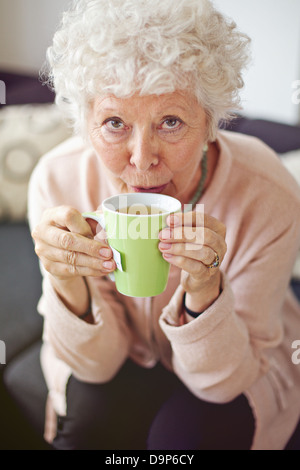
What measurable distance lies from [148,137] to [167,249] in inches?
8.5

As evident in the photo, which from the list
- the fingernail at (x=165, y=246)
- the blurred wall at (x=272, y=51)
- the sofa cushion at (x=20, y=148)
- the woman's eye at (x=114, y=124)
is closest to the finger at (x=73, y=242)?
the fingernail at (x=165, y=246)

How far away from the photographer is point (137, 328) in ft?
4.04

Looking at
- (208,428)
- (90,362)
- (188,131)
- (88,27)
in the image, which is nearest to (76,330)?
(90,362)

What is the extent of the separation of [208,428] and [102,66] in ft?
2.77

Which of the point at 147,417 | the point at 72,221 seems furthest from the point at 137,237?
the point at 147,417

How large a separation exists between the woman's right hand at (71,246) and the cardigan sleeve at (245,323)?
10.0 inches

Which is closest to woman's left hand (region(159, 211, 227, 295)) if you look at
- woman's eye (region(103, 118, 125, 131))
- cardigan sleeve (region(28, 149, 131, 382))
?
woman's eye (region(103, 118, 125, 131))

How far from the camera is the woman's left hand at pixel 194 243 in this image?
0.68m

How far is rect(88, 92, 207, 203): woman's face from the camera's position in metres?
0.76

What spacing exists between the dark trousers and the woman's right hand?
0.49m

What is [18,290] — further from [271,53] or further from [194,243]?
[271,53]

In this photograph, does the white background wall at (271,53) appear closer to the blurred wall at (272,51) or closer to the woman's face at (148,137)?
the blurred wall at (272,51)

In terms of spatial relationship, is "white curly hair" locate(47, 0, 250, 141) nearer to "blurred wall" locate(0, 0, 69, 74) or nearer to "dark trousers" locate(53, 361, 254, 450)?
"dark trousers" locate(53, 361, 254, 450)

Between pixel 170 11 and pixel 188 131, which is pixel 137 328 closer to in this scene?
pixel 188 131
